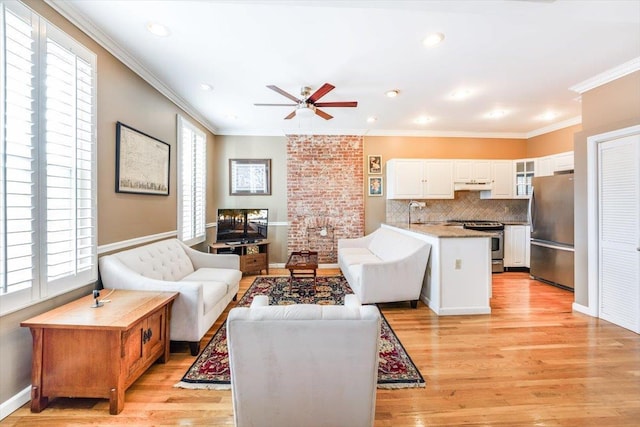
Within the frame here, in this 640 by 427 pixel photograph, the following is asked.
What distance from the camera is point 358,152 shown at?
5699mm

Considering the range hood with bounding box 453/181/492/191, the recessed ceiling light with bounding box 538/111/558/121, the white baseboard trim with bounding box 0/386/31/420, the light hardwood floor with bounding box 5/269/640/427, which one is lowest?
the light hardwood floor with bounding box 5/269/640/427

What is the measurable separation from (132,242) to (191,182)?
1776 mm

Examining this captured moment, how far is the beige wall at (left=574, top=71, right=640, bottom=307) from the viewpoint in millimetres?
2945

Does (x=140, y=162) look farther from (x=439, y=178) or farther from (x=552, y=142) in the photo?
(x=552, y=142)

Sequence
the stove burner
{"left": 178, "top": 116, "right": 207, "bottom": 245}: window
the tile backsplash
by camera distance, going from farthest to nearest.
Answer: the tile backsplash → the stove burner → {"left": 178, "top": 116, "right": 207, "bottom": 245}: window

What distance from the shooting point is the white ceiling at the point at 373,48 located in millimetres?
2062

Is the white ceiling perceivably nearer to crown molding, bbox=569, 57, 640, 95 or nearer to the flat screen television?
crown molding, bbox=569, 57, 640, 95

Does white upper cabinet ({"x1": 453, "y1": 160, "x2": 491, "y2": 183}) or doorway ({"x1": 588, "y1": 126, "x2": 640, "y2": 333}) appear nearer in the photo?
doorway ({"x1": 588, "y1": 126, "x2": 640, "y2": 333})

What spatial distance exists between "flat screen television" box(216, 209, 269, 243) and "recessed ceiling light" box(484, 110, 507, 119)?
14.0ft

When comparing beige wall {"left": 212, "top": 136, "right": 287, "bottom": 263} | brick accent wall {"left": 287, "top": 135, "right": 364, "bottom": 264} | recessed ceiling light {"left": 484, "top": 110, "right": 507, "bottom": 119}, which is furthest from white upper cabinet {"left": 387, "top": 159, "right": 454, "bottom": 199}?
beige wall {"left": 212, "top": 136, "right": 287, "bottom": 263}

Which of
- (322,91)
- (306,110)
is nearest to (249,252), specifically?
(306,110)

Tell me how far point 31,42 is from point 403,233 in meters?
4.46

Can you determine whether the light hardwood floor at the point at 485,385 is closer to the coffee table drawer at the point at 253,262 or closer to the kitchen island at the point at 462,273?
the kitchen island at the point at 462,273

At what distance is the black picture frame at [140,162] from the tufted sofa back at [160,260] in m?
0.63
